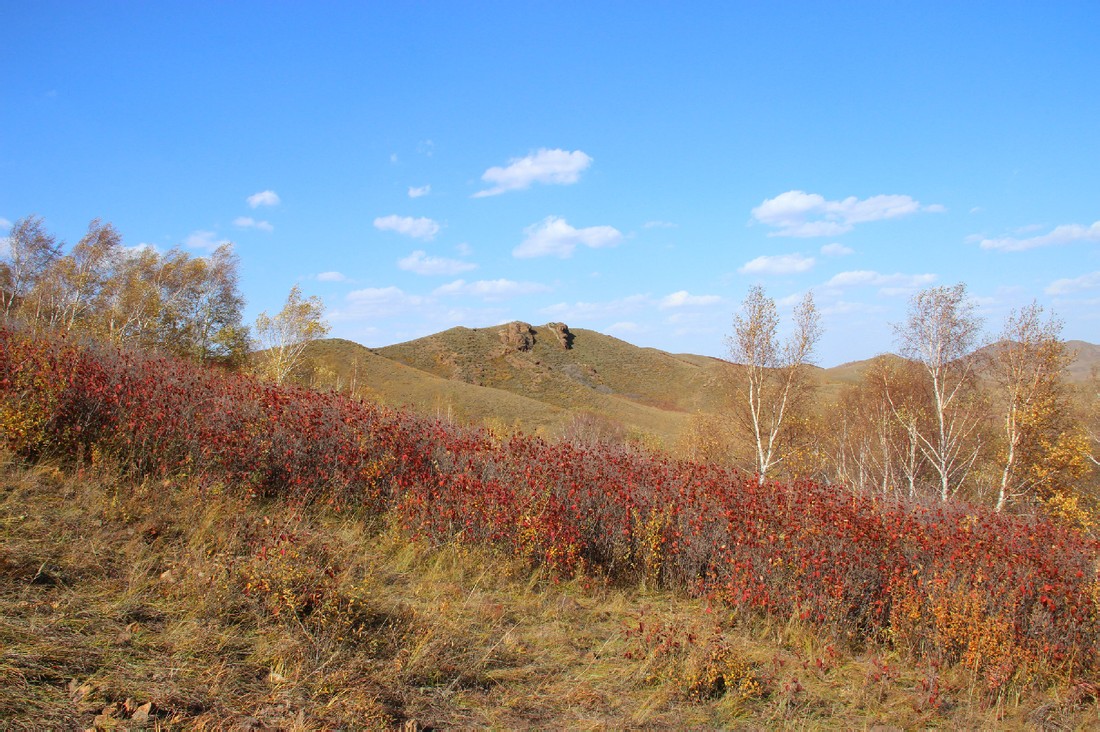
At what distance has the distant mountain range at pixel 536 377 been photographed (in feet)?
164

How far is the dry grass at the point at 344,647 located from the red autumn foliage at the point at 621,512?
16.8 inches

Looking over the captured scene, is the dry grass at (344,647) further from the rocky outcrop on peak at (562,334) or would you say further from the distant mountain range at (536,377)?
the rocky outcrop on peak at (562,334)

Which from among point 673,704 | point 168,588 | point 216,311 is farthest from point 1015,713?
point 216,311

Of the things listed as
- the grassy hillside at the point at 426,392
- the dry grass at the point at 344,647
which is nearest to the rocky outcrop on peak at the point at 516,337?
the grassy hillside at the point at 426,392

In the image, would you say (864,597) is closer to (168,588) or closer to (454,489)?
(454,489)

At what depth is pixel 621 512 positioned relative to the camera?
24.4 feet

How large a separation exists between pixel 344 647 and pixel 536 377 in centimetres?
7644

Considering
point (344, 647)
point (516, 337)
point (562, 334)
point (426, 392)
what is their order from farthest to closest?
point (562, 334) < point (516, 337) < point (426, 392) < point (344, 647)

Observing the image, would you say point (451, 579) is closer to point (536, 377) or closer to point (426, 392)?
point (426, 392)

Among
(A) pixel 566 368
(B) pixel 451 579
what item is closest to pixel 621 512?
(B) pixel 451 579

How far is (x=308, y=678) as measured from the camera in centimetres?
371

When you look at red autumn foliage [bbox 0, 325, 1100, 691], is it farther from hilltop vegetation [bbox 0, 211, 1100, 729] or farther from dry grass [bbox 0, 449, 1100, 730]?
dry grass [bbox 0, 449, 1100, 730]

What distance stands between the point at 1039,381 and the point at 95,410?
1010 inches

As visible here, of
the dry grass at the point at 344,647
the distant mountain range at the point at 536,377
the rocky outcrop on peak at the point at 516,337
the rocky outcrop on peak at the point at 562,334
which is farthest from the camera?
the rocky outcrop on peak at the point at 562,334
